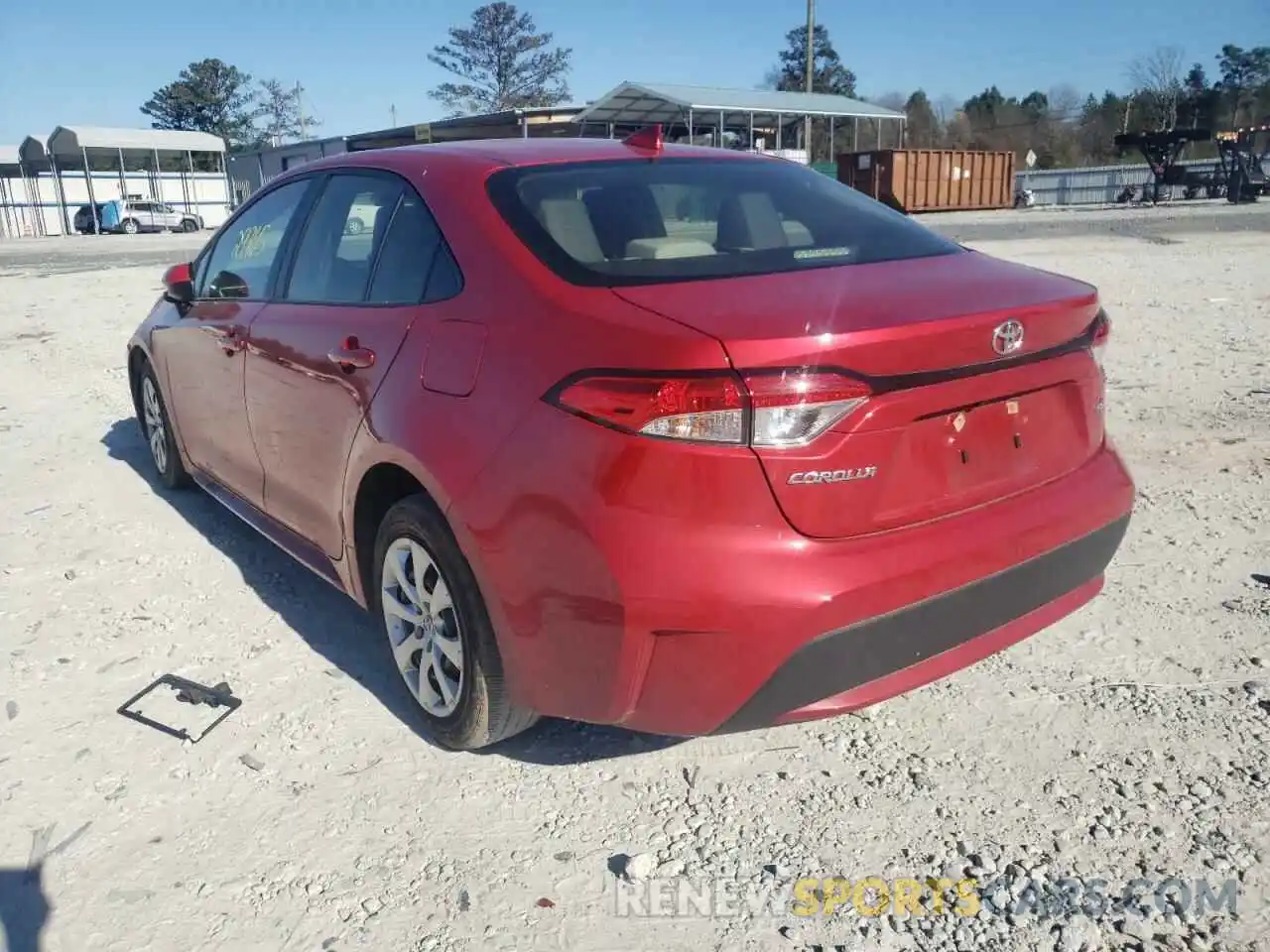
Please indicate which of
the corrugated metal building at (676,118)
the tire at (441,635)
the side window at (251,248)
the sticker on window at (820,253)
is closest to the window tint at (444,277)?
the tire at (441,635)

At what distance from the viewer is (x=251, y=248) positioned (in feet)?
13.5

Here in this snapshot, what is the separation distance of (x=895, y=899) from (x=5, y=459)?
580 cm

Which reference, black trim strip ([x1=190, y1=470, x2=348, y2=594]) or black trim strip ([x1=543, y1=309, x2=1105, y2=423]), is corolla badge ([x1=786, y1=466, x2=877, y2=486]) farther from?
black trim strip ([x1=190, y1=470, x2=348, y2=594])

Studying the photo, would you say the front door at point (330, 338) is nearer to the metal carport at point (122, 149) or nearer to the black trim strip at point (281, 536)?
the black trim strip at point (281, 536)

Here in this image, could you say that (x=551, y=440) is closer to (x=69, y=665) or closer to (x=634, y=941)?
(x=634, y=941)

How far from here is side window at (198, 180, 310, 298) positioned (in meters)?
3.85

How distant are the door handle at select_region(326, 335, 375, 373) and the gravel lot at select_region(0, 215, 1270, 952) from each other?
102 centimetres

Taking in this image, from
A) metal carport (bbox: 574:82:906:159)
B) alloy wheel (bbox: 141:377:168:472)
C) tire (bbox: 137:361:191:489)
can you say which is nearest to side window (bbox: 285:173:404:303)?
tire (bbox: 137:361:191:489)

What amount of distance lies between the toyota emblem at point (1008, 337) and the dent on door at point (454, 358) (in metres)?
1.22

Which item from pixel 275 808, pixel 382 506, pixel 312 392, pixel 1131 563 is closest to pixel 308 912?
pixel 275 808

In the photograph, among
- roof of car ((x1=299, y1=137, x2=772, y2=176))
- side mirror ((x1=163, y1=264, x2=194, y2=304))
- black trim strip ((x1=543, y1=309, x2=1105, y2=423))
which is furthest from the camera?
side mirror ((x1=163, y1=264, x2=194, y2=304))

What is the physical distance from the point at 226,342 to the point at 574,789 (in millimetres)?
2334

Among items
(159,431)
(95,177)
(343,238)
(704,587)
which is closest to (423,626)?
(704,587)

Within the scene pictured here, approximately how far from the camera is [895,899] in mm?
2270
